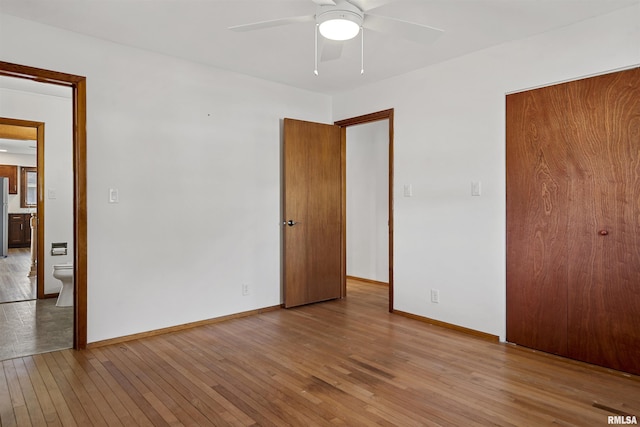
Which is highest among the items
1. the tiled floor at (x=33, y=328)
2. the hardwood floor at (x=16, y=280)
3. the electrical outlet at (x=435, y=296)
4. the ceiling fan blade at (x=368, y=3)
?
the ceiling fan blade at (x=368, y=3)

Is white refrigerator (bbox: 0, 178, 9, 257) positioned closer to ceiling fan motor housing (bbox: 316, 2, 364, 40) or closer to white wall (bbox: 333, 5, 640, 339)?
white wall (bbox: 333, 5, 640, 339)

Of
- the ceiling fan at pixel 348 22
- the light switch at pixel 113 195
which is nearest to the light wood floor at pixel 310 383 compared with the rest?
the light switch at pixel 113 195

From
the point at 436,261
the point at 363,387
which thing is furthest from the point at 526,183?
the point at 363,387

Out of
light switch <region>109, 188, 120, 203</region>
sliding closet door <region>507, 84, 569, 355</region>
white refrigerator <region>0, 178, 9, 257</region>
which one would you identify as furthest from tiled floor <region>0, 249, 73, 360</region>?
sliding closet door <region>507, 84, 569, 355</region>

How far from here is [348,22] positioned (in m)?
2.23

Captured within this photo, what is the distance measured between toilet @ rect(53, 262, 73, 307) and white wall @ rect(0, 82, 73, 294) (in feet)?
1.98

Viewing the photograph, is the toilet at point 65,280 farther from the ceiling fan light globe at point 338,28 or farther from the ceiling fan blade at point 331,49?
the ceiling fan light globe at point 338,28

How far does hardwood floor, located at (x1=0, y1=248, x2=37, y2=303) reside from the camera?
469cm

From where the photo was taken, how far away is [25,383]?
2.40m

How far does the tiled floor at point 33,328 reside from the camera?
2984 mm

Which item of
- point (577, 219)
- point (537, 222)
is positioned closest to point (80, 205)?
point (537, 222)
